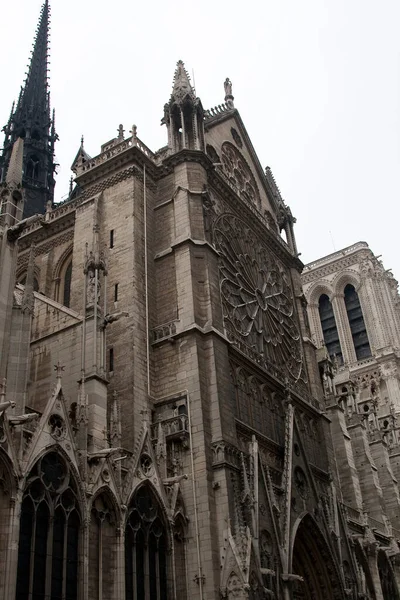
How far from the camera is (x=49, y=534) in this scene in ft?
53.5

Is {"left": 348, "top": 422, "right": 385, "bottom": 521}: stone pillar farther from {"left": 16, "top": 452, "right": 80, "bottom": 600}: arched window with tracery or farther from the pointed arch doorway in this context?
{"left": 16, "top": 452, "right": 80, "bottom": 600}: arched window with tracery

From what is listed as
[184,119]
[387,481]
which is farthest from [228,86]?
[387,481]

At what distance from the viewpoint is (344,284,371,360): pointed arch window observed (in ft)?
189

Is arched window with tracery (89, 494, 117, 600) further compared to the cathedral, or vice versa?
the cathedral

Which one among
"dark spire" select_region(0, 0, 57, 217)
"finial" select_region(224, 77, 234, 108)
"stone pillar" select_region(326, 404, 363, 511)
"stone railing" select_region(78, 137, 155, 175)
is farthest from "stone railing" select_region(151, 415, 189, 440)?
"dark spire" select_region(0, 0, 57, 217)

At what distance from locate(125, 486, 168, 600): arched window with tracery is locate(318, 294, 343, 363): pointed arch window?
130 ft

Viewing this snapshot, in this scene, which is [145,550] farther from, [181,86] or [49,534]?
[181,86]

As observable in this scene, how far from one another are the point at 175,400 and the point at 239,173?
15325 mm

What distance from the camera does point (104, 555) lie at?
17.5m

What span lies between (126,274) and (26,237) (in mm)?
8349

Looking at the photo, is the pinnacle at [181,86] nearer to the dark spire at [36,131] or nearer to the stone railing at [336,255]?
the dark spire at [36,131]

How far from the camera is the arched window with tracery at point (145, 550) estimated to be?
1827 centimetres

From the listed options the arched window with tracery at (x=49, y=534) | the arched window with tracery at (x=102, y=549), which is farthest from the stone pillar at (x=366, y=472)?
the arched window with tracery at (x=49, y=534)

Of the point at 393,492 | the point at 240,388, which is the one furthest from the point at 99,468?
the point at 393,492
